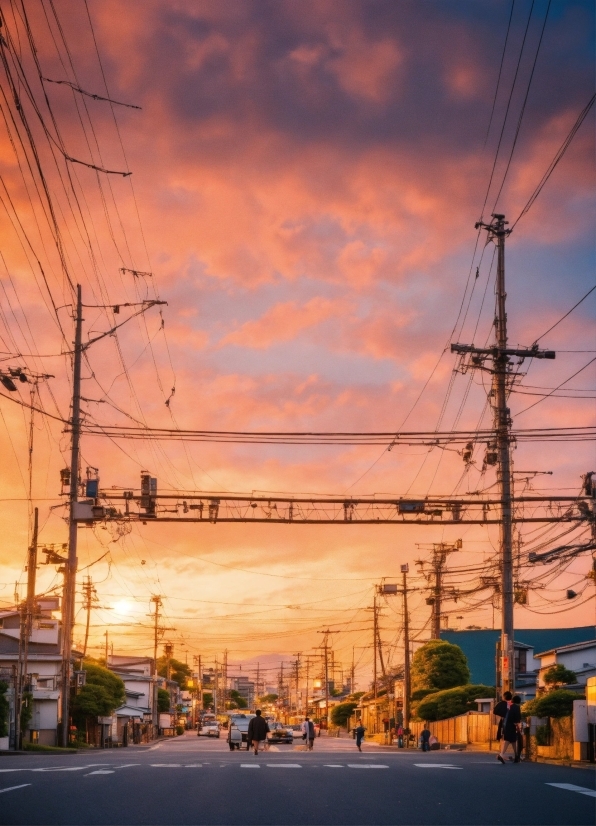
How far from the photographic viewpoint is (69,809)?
1307cm

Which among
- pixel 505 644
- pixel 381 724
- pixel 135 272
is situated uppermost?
pixel 135 272

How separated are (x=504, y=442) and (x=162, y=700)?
355 ft

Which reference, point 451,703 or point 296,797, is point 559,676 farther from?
point 296,797

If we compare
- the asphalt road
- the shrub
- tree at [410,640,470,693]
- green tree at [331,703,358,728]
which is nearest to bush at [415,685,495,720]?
tree at [410,640,470,693]

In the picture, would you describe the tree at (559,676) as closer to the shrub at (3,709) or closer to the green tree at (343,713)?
the shrub at (3,709)

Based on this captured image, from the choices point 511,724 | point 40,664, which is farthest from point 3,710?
point 40,664

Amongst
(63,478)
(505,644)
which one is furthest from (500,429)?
(63,478)

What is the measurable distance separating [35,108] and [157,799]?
12.9 metres

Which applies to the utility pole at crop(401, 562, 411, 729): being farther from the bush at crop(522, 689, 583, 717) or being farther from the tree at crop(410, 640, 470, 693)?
the bush at crop(522, 689, 583, 717)

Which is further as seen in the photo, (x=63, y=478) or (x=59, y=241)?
(x=63, y=478)

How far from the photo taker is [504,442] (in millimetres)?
39906

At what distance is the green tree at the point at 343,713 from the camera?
480 ft

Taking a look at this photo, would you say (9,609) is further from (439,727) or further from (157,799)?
(157,799)

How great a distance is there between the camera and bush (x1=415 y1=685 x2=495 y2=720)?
223 feet
